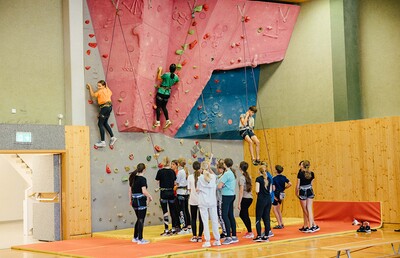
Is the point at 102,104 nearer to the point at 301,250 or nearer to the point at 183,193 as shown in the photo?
the point at 183,193

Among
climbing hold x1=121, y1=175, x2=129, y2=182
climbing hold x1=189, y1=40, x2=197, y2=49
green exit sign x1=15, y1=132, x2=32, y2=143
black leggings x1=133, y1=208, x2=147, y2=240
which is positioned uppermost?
climbing hold x1=189, y1=40, x2=197, y2=49

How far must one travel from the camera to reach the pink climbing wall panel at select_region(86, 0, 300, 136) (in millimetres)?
14195

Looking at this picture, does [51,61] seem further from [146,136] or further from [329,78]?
[329,78]

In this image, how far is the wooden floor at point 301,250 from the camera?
390 inches

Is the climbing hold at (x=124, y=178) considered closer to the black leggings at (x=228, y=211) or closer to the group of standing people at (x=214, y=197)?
the group of standing people at (x=214, y=197)

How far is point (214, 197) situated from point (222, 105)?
→ 18.4 ft

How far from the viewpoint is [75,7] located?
13883 millimetres

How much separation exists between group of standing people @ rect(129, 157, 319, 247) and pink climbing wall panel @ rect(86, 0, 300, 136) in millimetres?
2470

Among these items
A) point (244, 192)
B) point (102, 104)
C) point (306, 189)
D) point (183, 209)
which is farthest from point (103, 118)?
point (306, 189)

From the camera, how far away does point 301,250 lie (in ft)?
34.0

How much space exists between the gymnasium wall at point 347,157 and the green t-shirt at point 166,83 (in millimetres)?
3419

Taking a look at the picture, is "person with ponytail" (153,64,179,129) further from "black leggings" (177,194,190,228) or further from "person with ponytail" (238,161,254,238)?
"person with ponytail" (238,161,254,238)

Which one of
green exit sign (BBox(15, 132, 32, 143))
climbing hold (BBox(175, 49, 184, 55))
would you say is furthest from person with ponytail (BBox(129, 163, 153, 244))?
climbing hold (BBox(175, 49, 184, 55))

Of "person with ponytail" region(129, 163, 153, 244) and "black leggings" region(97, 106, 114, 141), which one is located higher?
"black leggings" region(97, 106, 114, 141)
